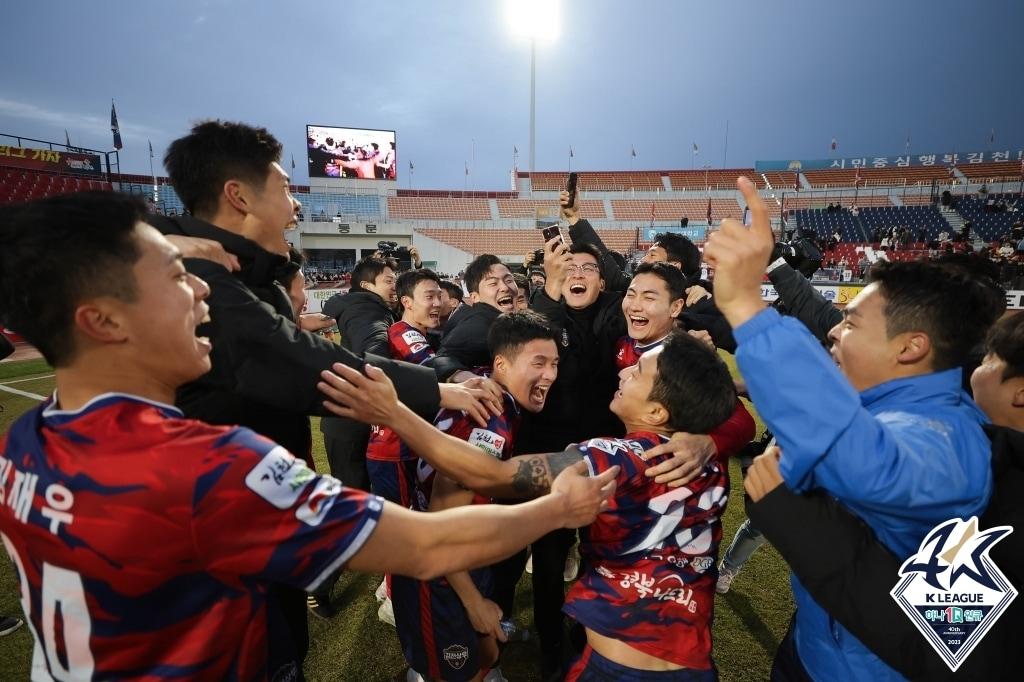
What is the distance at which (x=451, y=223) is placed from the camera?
47906mm

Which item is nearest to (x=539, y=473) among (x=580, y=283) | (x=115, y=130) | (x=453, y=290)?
(x=580, y=283)

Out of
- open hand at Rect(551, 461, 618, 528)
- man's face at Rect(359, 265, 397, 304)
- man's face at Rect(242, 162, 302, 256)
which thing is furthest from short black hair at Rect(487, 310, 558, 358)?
man's face at Rect(359, 265, 397, 304)

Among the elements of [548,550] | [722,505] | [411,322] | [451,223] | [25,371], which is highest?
[451,223]

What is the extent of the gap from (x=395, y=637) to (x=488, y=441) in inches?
79.3

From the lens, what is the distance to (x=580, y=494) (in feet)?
5.07

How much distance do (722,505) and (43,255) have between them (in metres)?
2.31

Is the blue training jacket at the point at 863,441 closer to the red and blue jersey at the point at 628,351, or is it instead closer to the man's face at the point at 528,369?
the man's face at the point at 528,369

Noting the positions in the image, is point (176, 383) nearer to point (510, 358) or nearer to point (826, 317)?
point (510, 358)

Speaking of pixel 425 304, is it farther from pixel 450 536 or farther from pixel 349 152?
pixel 349 152

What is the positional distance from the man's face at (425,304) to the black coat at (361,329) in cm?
30

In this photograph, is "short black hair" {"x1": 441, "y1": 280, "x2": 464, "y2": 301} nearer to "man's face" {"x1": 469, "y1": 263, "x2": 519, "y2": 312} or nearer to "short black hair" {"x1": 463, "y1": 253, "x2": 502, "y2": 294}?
"short black hair" {"x1": 463, "y1": 253, "x2": 502, "y2": 294}

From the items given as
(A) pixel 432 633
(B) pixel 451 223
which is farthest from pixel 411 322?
(B) pixel 451 223

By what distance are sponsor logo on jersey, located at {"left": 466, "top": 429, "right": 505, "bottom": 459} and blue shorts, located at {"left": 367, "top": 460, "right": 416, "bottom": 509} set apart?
1238 mm

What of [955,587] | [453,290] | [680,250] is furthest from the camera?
[453,290]
